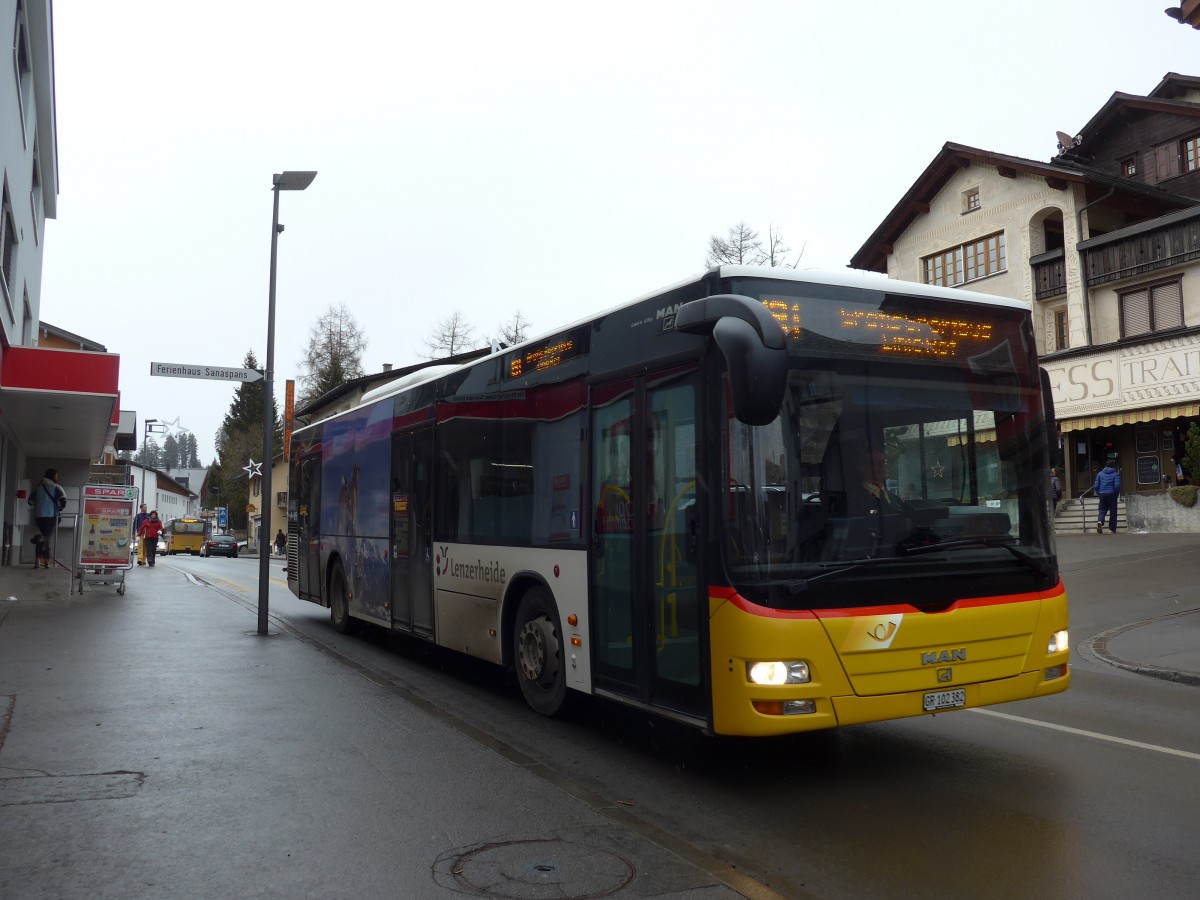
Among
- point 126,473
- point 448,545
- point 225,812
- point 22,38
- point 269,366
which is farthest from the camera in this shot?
point 126,473

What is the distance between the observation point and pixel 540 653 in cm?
763

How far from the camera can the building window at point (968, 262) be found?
33.5 m

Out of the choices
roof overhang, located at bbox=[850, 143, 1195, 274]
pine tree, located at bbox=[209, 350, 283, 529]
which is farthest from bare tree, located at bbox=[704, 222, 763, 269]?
pine tree, located at bbox=[209, 350, 283, 529]

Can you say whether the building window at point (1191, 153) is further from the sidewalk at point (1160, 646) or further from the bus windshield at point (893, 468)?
the bus windshield at point (893, 468)

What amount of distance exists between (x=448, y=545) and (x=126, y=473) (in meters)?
17.9

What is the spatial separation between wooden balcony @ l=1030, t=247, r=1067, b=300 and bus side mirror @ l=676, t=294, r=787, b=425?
29342 mm

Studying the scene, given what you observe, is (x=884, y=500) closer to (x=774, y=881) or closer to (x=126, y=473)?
(x=774, y=881)

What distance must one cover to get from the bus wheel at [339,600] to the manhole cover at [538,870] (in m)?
8.43

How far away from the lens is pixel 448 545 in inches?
367

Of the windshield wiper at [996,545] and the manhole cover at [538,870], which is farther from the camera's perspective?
the windshield wiper at [996,545]

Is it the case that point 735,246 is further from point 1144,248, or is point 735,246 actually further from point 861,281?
point 861,281

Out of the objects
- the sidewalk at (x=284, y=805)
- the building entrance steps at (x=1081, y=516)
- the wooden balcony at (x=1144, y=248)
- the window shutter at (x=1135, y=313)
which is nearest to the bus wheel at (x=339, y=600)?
the sidewalk at (x=284, y=805)

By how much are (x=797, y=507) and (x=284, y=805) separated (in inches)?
122

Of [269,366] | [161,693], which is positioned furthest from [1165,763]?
[269,366]
